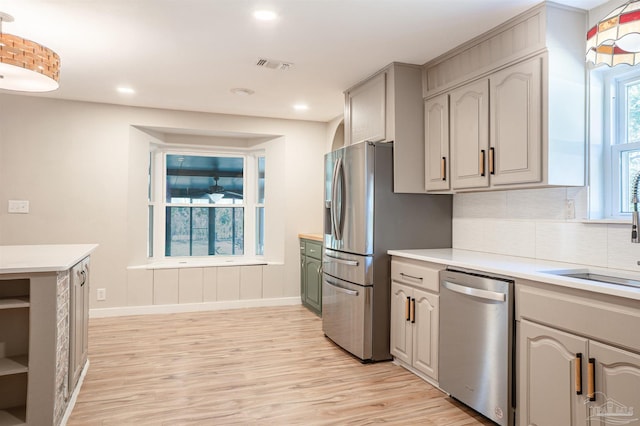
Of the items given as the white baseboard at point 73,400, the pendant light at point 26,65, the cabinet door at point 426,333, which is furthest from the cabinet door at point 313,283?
the pendant light at point 26,65

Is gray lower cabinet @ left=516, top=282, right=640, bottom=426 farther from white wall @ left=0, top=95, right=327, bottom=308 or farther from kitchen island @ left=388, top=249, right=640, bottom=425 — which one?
white wall @ left=0, top=95, right=327, bottom=308

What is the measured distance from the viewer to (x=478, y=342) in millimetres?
2350

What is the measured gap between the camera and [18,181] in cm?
438

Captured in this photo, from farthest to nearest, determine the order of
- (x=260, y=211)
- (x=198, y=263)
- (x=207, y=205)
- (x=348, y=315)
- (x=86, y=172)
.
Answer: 1. (x=260, y=211)
2. (x=207, y=205)
3. (x=198, y=263)
4. (x=86, y=172)
5. (x=348, y=315)

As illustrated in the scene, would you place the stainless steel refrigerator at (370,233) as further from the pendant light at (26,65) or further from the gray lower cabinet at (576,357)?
the pendant light at (26,65)

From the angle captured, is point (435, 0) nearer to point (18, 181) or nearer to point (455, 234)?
point (455, 234)

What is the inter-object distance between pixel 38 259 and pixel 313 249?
9.98 ft

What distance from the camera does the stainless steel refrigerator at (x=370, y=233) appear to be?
3283mm

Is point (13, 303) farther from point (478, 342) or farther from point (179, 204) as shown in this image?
point (179, 204)

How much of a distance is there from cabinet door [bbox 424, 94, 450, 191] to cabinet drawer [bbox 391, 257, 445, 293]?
2.11 ft

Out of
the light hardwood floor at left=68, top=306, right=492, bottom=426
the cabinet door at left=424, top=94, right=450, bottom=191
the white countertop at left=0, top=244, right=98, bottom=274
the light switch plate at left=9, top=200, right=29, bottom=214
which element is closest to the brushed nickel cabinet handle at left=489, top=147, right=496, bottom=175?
the cabinet door at left=424, top=94, right=450, bottom=191

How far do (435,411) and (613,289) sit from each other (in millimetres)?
1323

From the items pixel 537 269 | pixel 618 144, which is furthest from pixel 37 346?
pixel 618 144

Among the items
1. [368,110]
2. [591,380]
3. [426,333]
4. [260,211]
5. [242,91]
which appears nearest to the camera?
[591,380]
